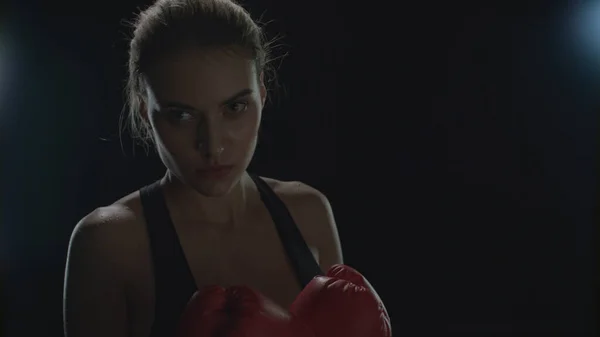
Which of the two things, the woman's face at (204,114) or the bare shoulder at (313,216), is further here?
the bare shoulder at (313,216)

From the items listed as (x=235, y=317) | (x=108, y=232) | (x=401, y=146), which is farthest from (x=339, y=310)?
(x=401, y=146)

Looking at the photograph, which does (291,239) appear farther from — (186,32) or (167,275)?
(186,32)

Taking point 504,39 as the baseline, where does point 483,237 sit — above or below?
below

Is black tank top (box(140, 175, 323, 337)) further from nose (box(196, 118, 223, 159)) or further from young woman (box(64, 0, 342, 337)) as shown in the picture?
nose (box(196, 118, 223, 159))

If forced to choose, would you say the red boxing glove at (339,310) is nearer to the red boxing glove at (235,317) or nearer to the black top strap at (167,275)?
the red boxing glove at (235,317)

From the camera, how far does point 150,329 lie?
867mm

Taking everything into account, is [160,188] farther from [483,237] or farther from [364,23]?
[483,237]

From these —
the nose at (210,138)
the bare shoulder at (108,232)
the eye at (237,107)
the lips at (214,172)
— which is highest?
the eye at (237,107)

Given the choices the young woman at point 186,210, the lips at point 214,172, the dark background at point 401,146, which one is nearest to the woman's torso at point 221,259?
the young woman at point 186,210

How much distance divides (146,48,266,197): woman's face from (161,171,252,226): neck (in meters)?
0.07

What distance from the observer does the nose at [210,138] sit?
2.65 feet

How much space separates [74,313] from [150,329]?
3.7 inches

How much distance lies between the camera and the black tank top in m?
0.84

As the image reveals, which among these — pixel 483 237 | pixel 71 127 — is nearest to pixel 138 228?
pixel 71 127
